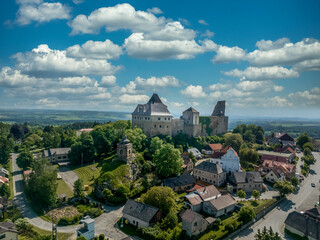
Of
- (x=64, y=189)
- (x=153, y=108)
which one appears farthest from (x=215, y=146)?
(x=64, y=189)

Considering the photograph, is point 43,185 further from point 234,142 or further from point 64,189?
point 234,142

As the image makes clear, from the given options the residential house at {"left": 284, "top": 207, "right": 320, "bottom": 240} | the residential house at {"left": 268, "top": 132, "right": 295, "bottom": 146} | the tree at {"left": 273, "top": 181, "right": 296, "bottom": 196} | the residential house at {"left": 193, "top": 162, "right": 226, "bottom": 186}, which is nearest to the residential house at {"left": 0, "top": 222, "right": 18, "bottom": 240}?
the residential house at {"left": 193, "top": 162, "right": 226, "bottom": 186}

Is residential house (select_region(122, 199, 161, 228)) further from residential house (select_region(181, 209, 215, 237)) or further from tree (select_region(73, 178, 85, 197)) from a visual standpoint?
tree (select_region(73, 178, 85, 197))

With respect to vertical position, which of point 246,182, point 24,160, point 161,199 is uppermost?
point 24,160

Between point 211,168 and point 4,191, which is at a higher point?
point 211,168

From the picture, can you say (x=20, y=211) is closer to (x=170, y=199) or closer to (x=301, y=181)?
(x=170, y=199)

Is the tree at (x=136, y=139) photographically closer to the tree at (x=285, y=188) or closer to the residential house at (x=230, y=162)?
the residential house at (x=230, y=162)
